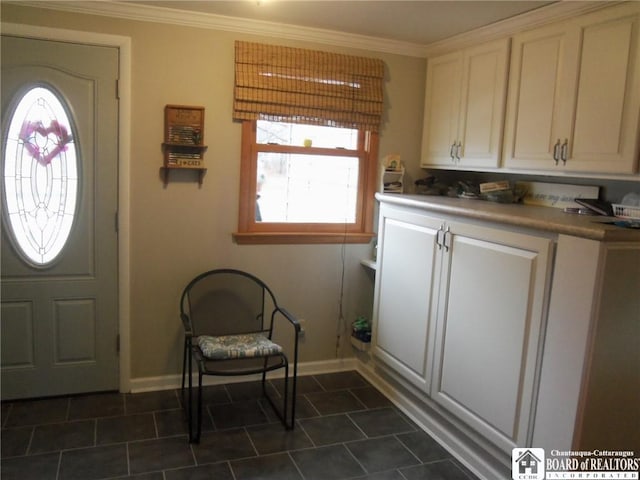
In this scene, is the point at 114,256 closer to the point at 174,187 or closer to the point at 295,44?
the point at 174,187

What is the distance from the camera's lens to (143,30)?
9.95 ft

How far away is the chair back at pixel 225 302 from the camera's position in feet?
10.8

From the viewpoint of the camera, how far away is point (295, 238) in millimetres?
3529

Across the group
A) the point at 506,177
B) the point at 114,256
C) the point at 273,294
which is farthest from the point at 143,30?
the point at 506,177

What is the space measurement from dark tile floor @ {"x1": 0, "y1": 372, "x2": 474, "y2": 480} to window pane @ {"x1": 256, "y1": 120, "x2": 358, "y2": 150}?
5.41 feet

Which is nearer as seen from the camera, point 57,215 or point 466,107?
point 57,215

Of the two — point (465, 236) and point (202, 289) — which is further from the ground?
point (465, 236)

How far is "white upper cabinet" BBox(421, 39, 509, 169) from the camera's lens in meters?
2.98

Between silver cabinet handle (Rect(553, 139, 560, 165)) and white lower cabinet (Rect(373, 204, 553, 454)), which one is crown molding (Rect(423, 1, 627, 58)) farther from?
white lower cabinet (Rect(373, 204, 553, 454))

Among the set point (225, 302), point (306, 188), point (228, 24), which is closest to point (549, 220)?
point (306, 188)

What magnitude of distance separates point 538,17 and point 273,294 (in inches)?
87.9

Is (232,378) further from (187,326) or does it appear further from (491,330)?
(491,330)

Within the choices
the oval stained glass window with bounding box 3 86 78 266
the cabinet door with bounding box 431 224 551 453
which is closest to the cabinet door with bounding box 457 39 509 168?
the cabinet door with bounding box 431 224 551 453

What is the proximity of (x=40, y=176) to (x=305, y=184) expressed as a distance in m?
1.59
